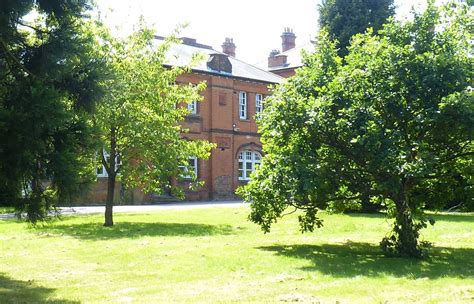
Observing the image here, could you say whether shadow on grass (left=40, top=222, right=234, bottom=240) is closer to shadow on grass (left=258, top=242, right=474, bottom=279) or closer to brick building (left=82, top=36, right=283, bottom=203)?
shadow on grass (left=258, top=242, right=474, bottom=279)

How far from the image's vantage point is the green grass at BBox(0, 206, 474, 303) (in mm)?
8641

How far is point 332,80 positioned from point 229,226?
866 centimetres

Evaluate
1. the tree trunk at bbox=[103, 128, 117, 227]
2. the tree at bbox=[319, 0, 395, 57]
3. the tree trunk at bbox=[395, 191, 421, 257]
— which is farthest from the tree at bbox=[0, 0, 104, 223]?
the tree at bbox=[319, 0, 395, 57]

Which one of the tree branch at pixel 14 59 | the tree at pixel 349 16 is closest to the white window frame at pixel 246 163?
the tree at pixel 349 16

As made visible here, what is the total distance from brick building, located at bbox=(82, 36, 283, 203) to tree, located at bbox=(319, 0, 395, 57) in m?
11.7

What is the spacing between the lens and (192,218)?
23.9m

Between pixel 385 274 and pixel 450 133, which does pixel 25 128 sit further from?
pixel 450 133

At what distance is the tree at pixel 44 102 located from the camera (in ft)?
26.8

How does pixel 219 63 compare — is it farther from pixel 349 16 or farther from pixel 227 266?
pixel 227 266

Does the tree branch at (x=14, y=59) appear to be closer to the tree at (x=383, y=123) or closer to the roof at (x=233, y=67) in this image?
the tree at (x=383, y=123)

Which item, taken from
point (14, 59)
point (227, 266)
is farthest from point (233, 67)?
point (14, 59)

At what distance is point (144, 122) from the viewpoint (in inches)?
827

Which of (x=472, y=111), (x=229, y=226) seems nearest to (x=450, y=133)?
(x=472, y=111)

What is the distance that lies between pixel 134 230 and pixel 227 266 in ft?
27.5
